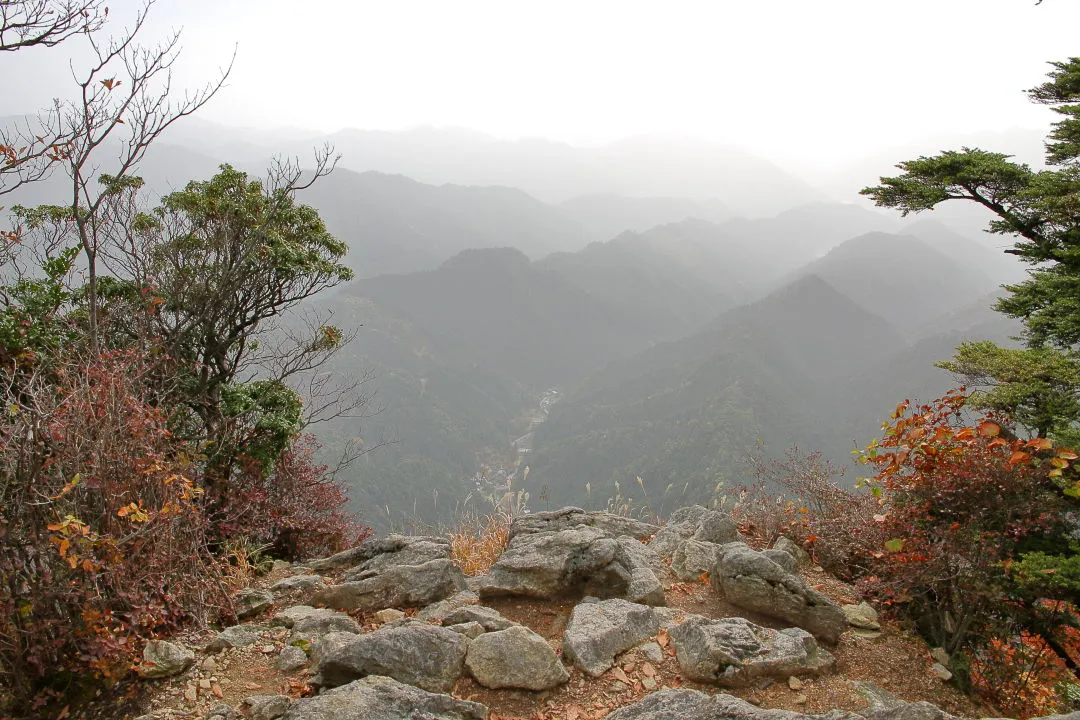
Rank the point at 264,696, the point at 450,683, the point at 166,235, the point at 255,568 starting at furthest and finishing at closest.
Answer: the point at 166,235, the point at 255,568, the point at 450,683, the point at 264,696

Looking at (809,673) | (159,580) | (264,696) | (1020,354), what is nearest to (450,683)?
(264,696)

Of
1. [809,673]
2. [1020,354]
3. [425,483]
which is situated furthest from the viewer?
[425,483]

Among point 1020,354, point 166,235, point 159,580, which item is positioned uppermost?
point 166,235

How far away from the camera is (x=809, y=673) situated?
3814 mm

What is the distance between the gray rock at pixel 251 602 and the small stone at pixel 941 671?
16.6ft

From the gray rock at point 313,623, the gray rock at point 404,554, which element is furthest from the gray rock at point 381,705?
the gray rock at point 404,554

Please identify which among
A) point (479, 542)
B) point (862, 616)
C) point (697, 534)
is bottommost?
point (479, 542)

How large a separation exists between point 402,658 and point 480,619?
2.86 ft

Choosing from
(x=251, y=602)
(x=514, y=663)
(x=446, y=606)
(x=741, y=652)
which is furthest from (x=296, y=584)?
(x=741, y=652)

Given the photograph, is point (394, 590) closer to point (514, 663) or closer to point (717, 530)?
point (514, 663)

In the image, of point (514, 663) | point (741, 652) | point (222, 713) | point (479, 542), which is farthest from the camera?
point (479, 542)

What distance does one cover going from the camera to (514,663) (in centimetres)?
364

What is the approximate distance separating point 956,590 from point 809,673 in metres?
1.26

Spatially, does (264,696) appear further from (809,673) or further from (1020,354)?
(1020,354)
